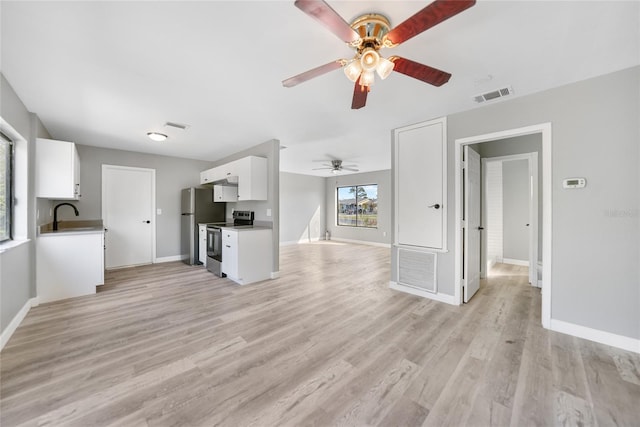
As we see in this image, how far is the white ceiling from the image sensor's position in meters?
1.54

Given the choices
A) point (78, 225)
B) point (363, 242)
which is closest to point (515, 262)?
point (363, 242)

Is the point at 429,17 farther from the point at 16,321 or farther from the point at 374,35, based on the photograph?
the point at 16,321

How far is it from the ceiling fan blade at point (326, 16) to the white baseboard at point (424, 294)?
3.13m

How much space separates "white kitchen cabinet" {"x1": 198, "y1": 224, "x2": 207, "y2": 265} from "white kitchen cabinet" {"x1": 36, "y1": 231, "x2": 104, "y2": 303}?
5.60 ft

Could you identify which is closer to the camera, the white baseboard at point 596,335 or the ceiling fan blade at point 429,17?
the ceiling fan blade at point 429,17

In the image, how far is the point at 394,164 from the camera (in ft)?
12.1

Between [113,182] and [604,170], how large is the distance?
24.4 feet

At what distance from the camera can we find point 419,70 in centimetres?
169

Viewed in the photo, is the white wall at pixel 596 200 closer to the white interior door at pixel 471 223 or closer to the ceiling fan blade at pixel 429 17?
the white interior door at pixel 471 223

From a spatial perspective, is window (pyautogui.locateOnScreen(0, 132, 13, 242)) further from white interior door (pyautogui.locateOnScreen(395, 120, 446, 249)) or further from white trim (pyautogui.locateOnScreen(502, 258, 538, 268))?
white trim (pyautogui.locateOnScreen(502, 258, 538, 268))

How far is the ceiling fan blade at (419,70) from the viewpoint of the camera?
64.3 inches

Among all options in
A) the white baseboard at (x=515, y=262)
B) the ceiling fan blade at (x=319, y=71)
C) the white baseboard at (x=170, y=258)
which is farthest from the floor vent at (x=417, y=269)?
the white baseboard at (x=170, y=258)

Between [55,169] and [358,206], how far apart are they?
7523 millimetres

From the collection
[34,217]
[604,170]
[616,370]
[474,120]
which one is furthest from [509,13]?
[34,217]
